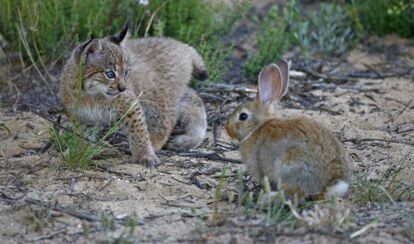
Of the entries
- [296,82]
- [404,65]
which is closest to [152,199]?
[296,82]

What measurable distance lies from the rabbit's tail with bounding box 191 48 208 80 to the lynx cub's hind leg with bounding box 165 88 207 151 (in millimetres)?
170

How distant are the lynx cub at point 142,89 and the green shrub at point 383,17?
2.98 m

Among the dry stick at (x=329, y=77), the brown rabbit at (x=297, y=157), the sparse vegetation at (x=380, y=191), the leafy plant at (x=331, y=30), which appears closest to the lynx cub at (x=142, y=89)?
the brown rabbit at (x=297, y=157)

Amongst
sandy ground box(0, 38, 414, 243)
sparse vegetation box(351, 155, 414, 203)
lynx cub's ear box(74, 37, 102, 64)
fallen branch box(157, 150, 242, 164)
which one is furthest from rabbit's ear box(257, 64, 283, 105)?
lynx cub's ear box(74, 37, 102, 64)

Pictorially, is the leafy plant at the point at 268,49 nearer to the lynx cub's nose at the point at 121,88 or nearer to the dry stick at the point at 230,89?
the dry stick at the point at 230,89

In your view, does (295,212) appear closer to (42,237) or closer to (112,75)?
(42,237)

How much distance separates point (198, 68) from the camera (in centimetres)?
827

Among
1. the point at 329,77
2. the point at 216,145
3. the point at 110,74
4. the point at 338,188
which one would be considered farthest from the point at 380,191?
the point at 329,77

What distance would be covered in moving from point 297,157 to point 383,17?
5.51 meters

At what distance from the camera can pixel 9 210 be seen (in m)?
5.53

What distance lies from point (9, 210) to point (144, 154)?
1706mm

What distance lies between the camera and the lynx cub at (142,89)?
7.02m

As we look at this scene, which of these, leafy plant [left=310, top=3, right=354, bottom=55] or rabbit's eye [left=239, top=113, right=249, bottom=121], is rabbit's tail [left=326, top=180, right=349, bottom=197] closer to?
rabbit's eye [left=239, top=113, right=249, bottom=121]

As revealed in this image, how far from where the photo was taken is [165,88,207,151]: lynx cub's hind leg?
7.73 metres
